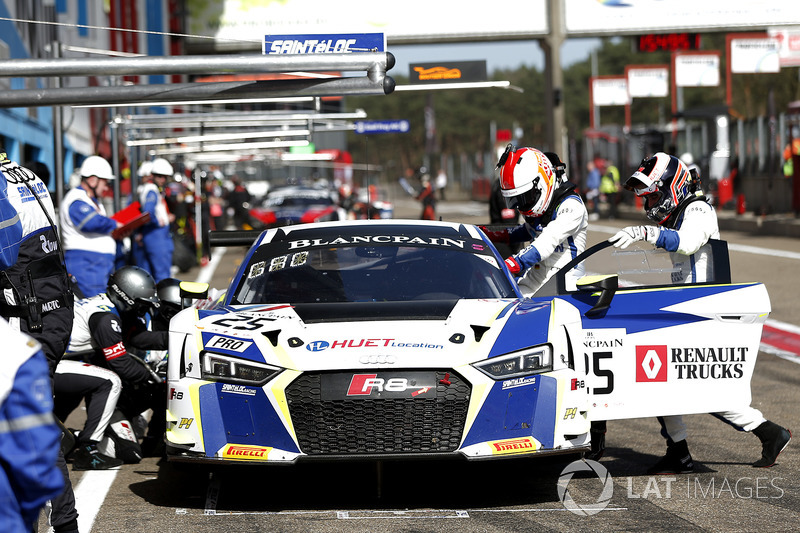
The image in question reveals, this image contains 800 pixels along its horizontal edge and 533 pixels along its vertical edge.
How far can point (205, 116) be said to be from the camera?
15.3 metres

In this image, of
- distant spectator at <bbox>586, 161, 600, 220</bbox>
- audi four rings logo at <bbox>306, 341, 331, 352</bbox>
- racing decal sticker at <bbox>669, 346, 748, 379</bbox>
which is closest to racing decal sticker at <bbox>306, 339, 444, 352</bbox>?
audi four rings logo at <bbox>306, 341, 331, 352</bbox>

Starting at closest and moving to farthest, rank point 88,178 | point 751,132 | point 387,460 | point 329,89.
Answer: point 387,460
point 329,89
point 88,178
point 751,132

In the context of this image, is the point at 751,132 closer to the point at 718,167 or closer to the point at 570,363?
the point at 718,167

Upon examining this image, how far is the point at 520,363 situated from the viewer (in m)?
5.68

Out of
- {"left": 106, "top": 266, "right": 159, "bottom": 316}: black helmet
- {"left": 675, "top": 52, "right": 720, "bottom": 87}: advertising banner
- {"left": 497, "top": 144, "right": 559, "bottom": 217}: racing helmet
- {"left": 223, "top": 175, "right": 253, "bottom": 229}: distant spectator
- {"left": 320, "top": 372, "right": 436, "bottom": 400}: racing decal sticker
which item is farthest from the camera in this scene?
{"left": 675, "top": 52, "right": 720, "bottom": 87}: advertising banner

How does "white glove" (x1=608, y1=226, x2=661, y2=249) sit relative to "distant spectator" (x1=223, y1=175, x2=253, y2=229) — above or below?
above

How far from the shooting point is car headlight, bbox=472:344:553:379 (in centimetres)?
561

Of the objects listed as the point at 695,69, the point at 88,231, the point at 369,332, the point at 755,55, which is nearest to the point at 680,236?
the point at 369,332

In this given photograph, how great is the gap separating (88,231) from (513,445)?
6.82 metres

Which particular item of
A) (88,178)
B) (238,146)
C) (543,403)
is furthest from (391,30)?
(543,403)

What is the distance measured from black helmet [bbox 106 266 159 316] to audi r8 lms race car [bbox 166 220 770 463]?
0.71 m

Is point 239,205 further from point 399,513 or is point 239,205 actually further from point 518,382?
point 518,382

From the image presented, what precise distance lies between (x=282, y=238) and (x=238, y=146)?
10.3 m

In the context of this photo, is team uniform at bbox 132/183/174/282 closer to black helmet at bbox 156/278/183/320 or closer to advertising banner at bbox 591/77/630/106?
black helmet at bbox 156/278/183/320
